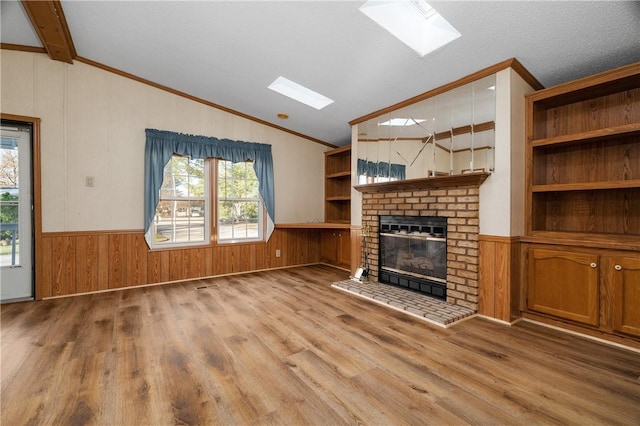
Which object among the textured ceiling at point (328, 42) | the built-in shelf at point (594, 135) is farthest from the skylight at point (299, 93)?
the built-in shelf at point (594, 135)

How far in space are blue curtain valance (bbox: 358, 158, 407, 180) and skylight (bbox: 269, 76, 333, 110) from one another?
40.7 inches

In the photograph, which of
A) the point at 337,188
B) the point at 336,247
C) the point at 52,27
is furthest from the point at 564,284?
the point at 52,27

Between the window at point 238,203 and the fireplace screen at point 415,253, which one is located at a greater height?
the window at point 238,203

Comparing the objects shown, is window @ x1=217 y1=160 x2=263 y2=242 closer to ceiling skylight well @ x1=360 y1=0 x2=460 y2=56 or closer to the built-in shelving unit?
ceiling skylight well @ x1=360 y1=0 x2=460 y2=56

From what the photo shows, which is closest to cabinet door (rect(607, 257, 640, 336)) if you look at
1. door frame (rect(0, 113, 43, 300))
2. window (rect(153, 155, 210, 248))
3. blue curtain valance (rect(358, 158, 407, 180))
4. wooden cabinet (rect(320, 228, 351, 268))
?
blue curtain valance (rect(358, 158, 407, 180))

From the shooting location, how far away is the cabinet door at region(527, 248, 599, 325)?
2438mm

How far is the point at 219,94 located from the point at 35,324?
3.43 metres

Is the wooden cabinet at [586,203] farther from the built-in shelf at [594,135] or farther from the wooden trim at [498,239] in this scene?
the wooden trim at [498,239]

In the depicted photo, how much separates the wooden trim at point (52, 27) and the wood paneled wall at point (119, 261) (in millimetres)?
2181

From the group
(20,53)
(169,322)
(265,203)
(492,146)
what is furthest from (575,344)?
(20,53)

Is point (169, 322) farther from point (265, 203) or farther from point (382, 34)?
point (382, 34)

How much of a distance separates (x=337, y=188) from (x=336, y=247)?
1308mm

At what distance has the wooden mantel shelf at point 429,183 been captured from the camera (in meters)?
2.92

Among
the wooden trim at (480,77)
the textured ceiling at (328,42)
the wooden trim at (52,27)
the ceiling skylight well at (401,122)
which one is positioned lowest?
the ceiling skylight well at (401,122)
